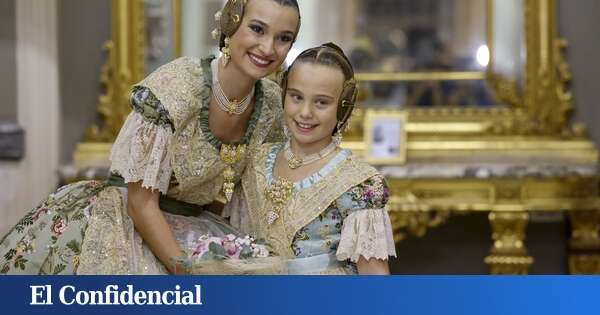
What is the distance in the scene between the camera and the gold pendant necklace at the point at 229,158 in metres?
2.41

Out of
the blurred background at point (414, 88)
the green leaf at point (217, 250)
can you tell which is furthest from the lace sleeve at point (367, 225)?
the blurred background at point (414, 88)

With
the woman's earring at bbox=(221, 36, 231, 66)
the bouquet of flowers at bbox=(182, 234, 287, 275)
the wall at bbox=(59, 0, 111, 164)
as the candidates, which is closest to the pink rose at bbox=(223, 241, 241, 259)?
the bouquet of flowers at bbox=(182, 234, 287, 275)

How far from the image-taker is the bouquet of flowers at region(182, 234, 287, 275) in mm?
2043

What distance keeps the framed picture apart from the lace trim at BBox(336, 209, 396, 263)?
241 centimetres

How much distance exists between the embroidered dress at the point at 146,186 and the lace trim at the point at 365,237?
0.35m

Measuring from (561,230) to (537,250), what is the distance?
0.48 ft

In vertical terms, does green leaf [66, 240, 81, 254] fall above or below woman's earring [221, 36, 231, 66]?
below

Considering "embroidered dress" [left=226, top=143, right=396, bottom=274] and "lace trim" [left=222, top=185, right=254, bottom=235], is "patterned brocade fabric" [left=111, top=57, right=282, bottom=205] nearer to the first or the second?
"lace trim" [left=222, top=185, right=254, bottom=235]

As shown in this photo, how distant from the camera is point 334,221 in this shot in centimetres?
219

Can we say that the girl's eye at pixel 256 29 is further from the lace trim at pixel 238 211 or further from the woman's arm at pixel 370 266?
the woman's arm at pixel 370 266

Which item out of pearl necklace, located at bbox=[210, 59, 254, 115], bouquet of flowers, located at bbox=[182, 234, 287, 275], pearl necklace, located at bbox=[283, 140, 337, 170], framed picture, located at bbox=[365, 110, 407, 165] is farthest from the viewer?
framed picture, located at bbox=[365, 110, 407, 165]

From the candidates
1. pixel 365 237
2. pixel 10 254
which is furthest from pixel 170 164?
pixel 365 237

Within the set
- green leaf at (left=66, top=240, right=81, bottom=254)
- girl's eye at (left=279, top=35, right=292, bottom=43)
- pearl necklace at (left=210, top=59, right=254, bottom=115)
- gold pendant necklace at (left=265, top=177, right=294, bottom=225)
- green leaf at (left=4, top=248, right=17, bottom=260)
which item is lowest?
green leaf at (left=4, top=248, right=17, bottom=260)

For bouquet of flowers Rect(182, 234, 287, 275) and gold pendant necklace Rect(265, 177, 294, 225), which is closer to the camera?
bouquet of flowers Rect(182, 234, 287, 275)
